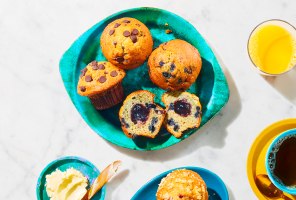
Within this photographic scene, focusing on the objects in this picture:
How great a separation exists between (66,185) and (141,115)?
3.25 feet

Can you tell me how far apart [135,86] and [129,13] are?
0.66m

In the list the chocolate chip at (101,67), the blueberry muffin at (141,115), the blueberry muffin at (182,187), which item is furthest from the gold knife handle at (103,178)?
the chocolate chip at (101,67)

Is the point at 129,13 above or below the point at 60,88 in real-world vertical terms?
above

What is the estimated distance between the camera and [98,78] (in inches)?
79.1

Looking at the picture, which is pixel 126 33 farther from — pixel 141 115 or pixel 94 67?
pixel 141 115

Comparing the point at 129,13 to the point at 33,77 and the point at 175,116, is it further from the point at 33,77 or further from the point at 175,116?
the point at 33,77

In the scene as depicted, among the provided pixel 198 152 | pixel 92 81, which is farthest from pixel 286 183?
pixel 92 81

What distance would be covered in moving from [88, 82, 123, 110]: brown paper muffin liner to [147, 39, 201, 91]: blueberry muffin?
339 millimetres

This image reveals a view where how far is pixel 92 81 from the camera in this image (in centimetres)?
201

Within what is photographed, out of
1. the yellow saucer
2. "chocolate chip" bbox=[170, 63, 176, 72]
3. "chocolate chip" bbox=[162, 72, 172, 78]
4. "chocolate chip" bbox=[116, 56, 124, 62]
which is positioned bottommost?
the yellow saucer

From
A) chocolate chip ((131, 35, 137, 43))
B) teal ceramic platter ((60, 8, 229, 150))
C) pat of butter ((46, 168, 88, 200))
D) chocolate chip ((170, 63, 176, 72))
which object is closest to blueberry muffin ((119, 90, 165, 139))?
teal ceramic platter ((60, 8, 229, 150))

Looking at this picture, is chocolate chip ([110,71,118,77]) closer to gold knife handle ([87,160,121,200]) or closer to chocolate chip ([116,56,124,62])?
chocolate chip ([116,56,124,62])

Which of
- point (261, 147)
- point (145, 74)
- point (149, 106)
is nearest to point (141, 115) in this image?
point (149, 106)

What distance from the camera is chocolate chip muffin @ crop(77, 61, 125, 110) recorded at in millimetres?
1990
